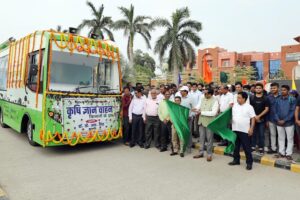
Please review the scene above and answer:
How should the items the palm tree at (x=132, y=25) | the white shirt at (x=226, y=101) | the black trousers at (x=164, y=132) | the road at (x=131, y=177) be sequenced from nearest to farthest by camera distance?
the road at (x=131, y=177) → the white shirt at (x=226, y=101) → the black trousers at (x=164, y=132) → the palm tree at (x=132, y=25)

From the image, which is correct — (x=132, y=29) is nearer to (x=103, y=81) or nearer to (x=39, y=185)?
(x=103, y=81)

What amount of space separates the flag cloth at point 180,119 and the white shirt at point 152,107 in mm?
441

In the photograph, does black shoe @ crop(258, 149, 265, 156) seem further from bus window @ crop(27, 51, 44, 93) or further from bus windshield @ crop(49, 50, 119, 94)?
bus window @ crop(27, 51, 44, 93)

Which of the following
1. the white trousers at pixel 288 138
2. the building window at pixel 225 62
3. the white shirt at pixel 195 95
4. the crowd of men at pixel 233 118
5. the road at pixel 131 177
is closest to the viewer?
the road at pixel 131 177

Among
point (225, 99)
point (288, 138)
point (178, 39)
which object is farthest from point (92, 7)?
point (288, 138)

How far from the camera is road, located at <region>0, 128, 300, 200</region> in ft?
14.4

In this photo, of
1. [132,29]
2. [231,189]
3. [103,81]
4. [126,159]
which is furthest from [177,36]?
[231,189]

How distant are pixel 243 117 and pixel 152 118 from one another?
2624 millimetres

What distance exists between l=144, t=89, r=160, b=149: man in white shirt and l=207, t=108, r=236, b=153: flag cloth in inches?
66.1

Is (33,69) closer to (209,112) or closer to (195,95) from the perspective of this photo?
(209,112)

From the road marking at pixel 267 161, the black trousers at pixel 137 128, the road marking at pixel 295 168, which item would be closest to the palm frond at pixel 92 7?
the black trousers at pixel 137 128

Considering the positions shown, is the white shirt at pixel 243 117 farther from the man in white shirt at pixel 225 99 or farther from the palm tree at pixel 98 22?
the palm tree at pixel 98 22

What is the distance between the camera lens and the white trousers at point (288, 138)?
19.7 feet

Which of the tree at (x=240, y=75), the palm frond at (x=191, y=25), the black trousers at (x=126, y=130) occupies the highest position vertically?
the palm frond at (x=191, y=25)
